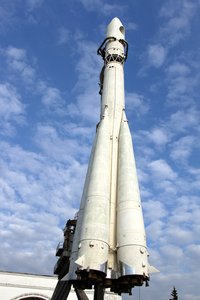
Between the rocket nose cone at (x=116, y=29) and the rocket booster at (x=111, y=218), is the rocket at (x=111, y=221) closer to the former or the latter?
the rocket booster at (x=111, y=218)

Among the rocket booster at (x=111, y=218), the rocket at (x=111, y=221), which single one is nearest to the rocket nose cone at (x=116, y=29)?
the rocket booster at (x=111, y=218)

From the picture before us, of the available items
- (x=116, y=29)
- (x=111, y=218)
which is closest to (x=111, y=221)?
(x=111, y=218)

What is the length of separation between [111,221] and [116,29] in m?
13.9

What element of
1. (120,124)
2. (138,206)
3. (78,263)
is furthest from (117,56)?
(78,263)

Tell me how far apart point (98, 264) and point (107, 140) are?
6.54 metres

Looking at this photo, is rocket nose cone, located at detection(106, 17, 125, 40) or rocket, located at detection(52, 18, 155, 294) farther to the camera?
rocket nose cone, located at detection(106, 17, 125, 40)

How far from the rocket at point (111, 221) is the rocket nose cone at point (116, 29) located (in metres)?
6.64

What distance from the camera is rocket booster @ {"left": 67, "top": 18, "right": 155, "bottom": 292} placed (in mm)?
13664

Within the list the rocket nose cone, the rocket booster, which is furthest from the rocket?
the rocket nose cone

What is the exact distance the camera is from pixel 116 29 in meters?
23.9

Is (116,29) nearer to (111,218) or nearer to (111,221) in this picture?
(111,218)

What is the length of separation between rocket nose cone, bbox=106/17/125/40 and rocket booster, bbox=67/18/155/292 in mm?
6357

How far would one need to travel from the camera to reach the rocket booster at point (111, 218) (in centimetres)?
1366

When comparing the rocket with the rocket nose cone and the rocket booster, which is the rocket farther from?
the rocket nose cone
